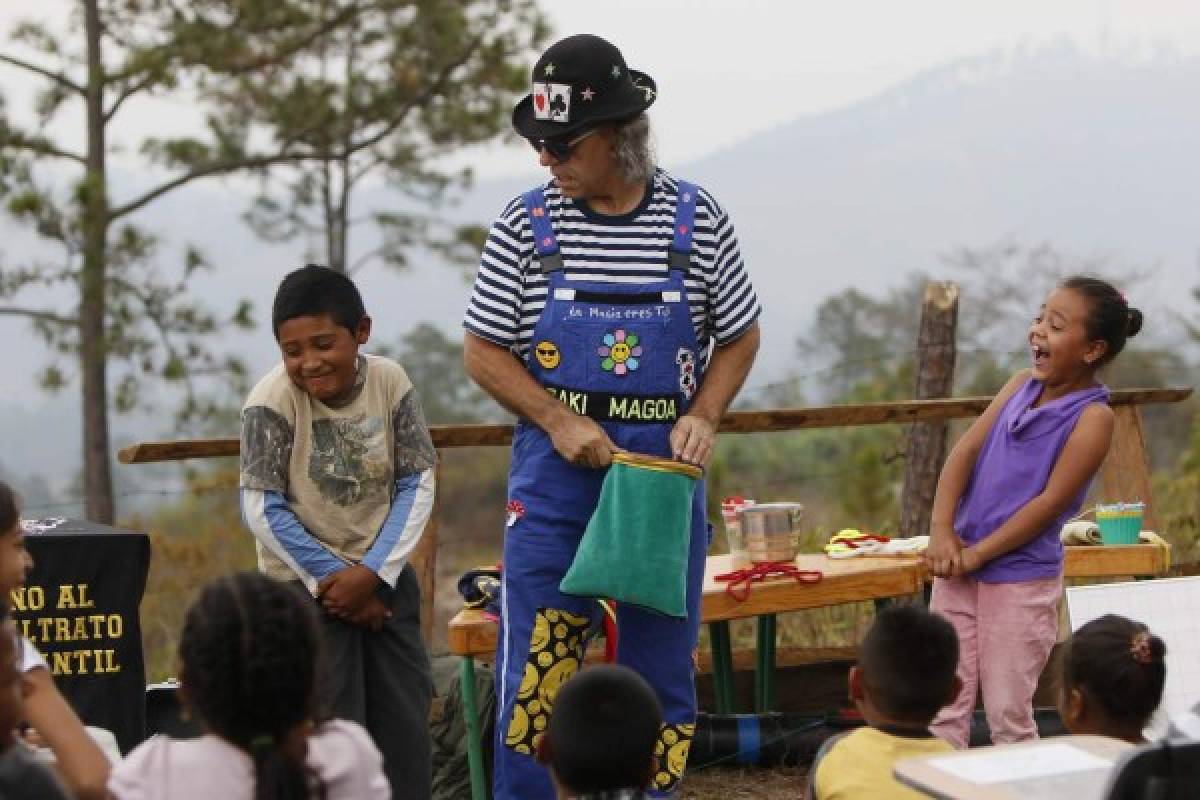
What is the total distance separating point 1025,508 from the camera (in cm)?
520

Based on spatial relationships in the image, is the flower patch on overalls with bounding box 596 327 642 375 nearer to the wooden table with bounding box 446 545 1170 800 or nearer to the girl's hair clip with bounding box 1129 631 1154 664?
the wooden table with bounding box 446 545 1170 800

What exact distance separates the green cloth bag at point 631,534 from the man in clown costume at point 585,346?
0.29 feet

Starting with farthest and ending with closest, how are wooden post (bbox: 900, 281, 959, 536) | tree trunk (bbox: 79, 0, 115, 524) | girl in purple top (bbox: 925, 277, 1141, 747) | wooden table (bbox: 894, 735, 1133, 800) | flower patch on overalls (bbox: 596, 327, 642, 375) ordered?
tree trunk (bbox: 79, 0, 115, 524), wooden post (bbox: 900, 281, 959, 536), girl in purple top (bbox: 925, 277, 1141, 747), flower patch on overalls (bbox: 596, 327, 642, 375), wooden table (bbox: 894, 735, 1133, 800)

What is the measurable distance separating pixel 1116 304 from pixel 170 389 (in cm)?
1485

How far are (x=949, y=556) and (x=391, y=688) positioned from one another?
4.83 feet

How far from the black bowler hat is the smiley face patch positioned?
48 cm

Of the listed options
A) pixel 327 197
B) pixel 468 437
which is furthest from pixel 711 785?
pixel 327 197

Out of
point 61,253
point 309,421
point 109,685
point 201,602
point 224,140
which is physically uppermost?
point 224,140

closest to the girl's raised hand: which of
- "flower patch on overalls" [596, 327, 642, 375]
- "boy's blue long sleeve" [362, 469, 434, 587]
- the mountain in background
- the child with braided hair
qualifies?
"flower patch on overalls" [596, 327, 642, 375]

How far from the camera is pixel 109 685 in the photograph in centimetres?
493

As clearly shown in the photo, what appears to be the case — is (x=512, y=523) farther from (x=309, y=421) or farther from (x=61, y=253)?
(x=61, y=253)

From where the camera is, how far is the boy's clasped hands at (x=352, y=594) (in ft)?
16.0

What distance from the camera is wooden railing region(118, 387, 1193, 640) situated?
6.40 meters

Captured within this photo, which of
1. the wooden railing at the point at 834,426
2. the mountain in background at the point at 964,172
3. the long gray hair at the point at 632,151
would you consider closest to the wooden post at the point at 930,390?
the wooden railing at the point at 834,426
